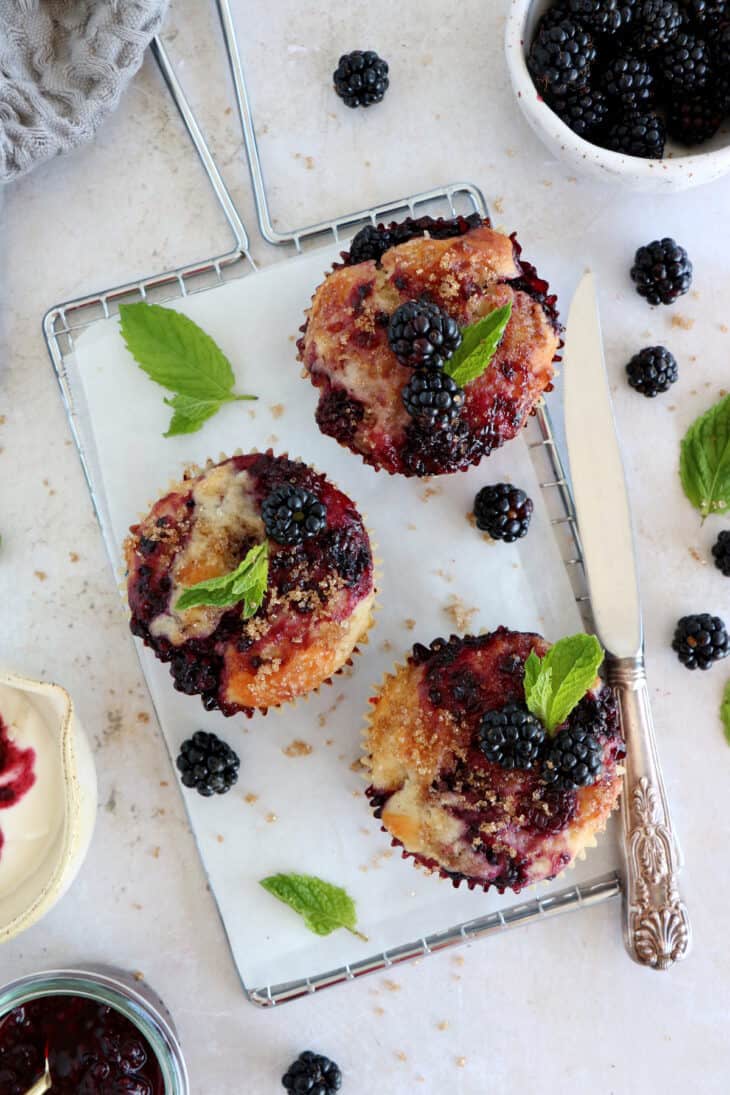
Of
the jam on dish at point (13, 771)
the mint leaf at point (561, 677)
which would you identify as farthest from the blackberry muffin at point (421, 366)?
the jam on dish at point (13, 771)

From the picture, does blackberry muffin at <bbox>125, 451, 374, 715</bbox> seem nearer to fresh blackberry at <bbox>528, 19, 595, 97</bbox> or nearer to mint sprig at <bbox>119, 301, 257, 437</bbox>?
mint sprig at <bbox>119, 301, 257, 437</bbox>

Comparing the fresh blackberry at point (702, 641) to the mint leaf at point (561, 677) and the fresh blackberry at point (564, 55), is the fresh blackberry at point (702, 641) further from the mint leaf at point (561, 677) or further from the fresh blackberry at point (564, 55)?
the fresh blackberry at point (564, 55)

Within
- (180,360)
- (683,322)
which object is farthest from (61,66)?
(683,322)

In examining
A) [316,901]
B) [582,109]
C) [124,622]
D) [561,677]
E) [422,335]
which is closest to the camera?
[422,335]

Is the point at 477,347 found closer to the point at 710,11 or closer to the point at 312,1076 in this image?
the point at 710,11

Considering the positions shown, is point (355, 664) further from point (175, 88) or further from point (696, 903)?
point (175, 88)

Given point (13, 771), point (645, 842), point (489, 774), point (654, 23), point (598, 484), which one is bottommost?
point (645, 842)

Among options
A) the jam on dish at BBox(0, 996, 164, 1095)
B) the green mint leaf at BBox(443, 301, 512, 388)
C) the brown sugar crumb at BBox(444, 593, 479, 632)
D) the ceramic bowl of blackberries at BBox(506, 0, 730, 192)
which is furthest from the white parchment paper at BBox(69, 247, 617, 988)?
the ceramic bowl of blackberries at BBox(506, 0, 730, 192)
